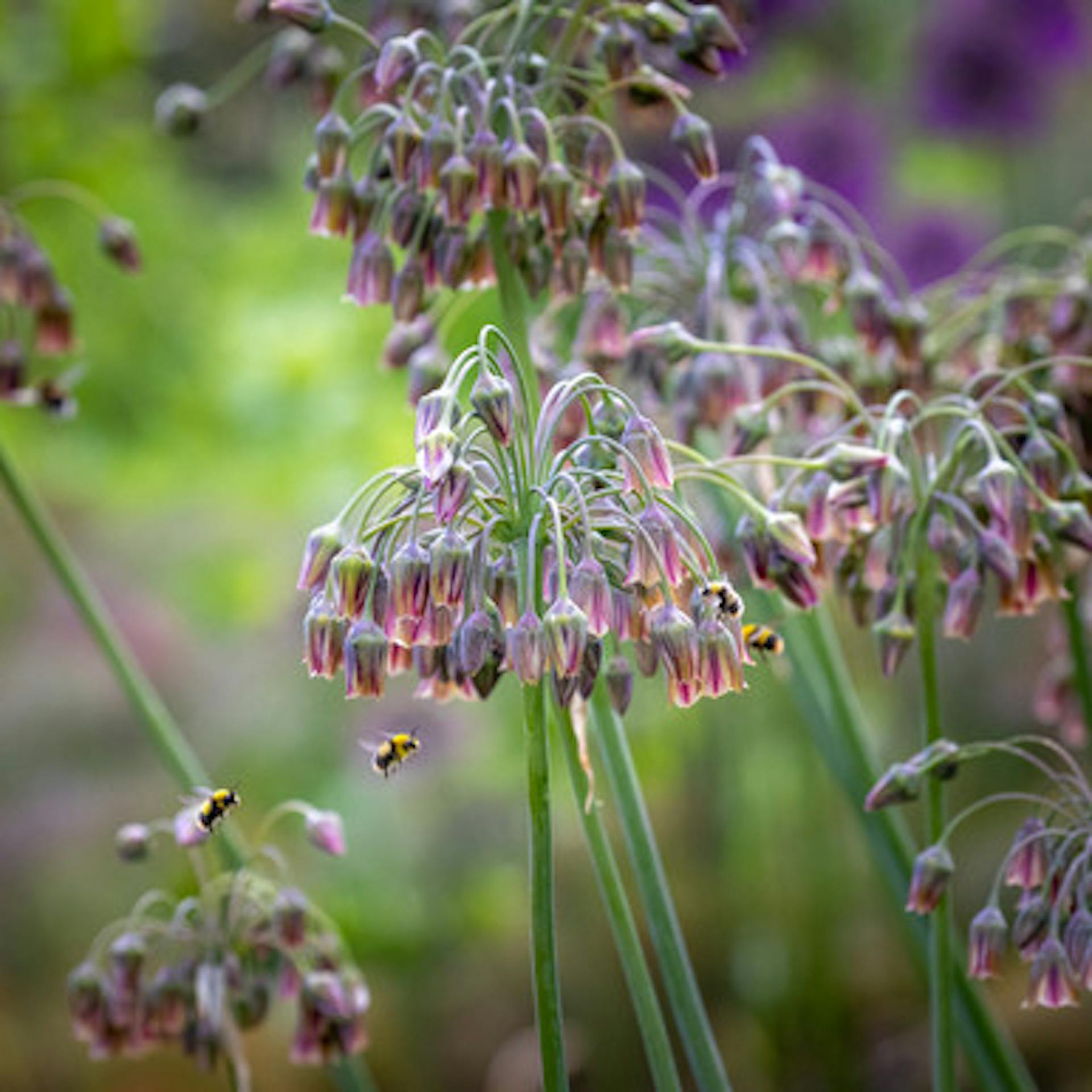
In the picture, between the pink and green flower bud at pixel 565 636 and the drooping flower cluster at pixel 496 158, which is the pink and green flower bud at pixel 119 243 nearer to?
the drooping flower cluster at pixel 496 158

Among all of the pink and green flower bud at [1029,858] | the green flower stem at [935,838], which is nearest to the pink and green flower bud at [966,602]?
the green flower stem at [935,838]

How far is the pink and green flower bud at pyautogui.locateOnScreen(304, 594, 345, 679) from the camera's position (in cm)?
85

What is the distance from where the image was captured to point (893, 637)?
1.03m

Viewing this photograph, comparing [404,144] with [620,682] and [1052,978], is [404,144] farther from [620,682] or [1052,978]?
[1052,978]

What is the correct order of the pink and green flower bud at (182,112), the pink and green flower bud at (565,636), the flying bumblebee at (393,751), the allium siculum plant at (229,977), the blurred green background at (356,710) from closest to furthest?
the pink and green flower bud at (565,636), the flying bumblebee at (393,751), the allium siculum plant at (229,977), the pink and green flower bud at (182,112), the blurred green background at (356,710)

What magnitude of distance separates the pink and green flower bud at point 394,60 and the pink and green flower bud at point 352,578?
316 millimetres

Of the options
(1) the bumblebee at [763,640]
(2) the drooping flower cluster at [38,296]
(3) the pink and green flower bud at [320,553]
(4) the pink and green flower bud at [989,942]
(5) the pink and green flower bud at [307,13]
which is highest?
(2) the drooping flower cluster at [38,296]

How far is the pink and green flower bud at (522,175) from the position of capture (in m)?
0.95

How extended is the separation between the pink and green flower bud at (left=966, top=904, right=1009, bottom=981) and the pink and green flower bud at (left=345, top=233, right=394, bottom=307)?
532 millimetres

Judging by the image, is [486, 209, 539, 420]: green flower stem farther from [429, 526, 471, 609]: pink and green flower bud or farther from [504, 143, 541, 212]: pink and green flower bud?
[429, 526, 471, 609]: pink and green flower bud

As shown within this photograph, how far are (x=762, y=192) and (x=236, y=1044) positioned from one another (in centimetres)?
72

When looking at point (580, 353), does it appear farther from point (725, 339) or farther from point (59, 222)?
point (59, 222)

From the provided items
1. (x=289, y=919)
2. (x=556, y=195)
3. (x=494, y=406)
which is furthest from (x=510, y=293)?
(x=289, y=919)

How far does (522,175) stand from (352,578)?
27cm
